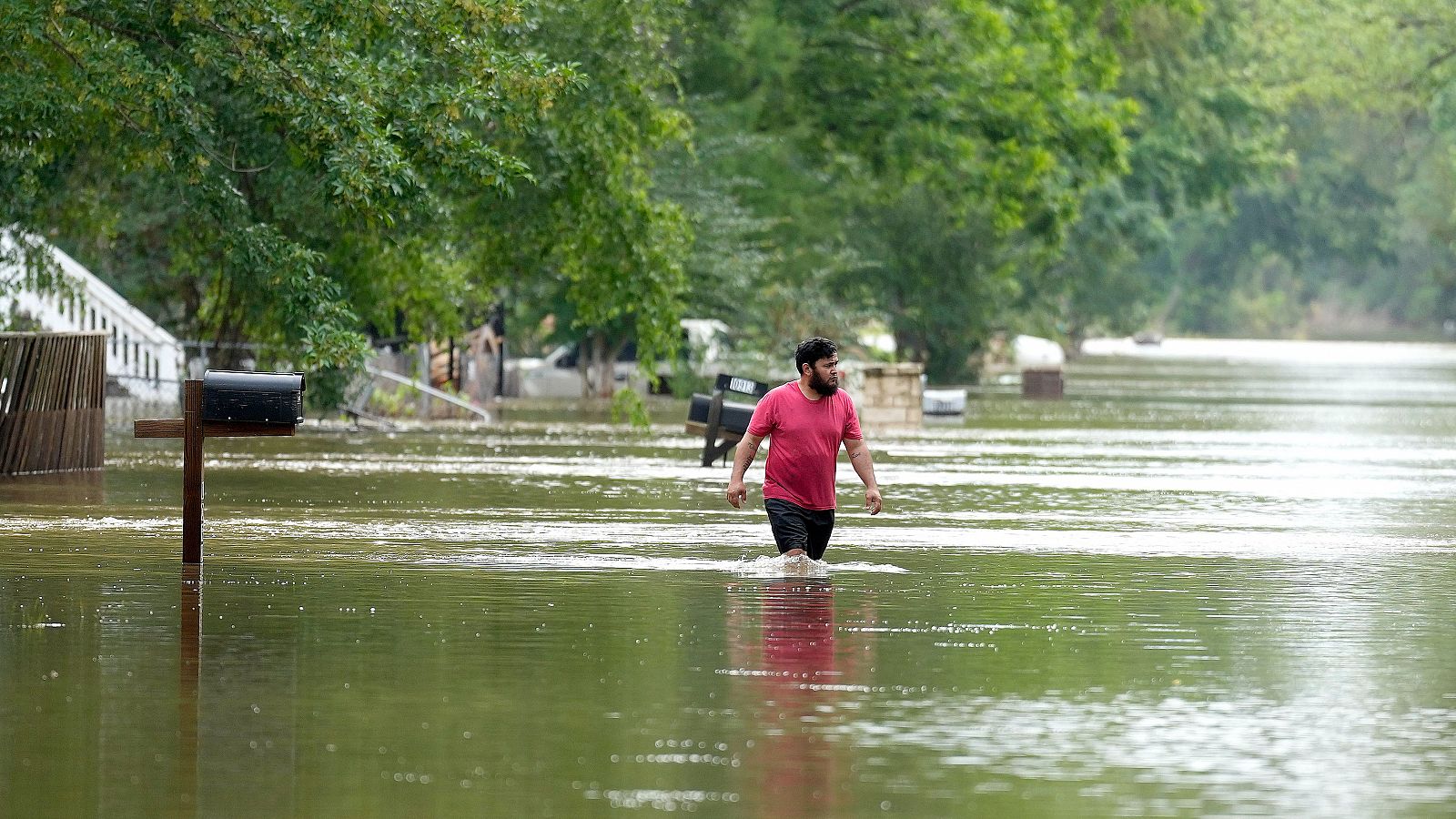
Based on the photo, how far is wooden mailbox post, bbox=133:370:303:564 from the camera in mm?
14719

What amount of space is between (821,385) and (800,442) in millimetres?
334

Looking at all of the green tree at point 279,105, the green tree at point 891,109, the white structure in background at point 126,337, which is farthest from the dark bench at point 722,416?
the green tree at point 891,109

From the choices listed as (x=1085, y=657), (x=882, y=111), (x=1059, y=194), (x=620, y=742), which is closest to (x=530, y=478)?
(x=1085, y=657)

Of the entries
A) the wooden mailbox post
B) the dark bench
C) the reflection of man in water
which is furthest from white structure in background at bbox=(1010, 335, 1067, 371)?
the reflection of man in water

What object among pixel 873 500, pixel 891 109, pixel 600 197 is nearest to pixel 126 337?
pixel 600 197

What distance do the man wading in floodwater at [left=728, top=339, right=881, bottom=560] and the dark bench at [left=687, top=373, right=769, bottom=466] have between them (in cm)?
853

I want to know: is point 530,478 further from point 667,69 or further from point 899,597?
point 899,597

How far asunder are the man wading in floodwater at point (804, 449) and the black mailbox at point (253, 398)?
7.90 feet

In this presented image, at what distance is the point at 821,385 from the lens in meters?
14.9

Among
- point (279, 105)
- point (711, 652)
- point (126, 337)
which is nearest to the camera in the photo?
point (711, 652)

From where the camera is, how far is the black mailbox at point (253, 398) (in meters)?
14.7

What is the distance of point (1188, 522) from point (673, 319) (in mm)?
9162

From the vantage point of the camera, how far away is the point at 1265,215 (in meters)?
119

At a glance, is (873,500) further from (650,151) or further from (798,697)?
(650,151)
